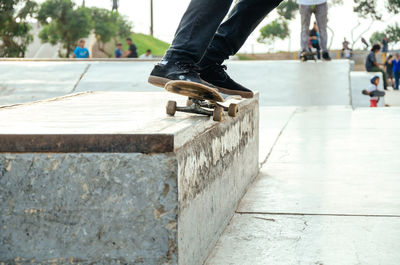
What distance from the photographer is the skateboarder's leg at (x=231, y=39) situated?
3.23 m

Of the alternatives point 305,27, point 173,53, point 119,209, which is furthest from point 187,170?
point 305,27

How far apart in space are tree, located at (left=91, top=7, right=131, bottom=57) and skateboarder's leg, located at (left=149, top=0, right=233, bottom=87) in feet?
142

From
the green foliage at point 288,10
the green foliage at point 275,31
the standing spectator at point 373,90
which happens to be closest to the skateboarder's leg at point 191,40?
the standing spectator at point 373,90

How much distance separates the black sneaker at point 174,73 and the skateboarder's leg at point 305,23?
943cm

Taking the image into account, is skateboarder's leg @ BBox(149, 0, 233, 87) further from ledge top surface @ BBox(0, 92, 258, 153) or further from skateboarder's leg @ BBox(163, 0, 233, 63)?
ledge top surface @ BBox(0, 92, 258, 153)

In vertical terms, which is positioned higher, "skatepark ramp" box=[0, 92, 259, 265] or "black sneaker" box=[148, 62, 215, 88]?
"black sneaker" box=[148, 62, 215, 88]

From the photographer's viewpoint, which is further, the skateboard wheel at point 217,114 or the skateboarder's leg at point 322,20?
the skateboarder's leg at point 322,20

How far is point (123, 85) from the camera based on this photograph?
10234 mm

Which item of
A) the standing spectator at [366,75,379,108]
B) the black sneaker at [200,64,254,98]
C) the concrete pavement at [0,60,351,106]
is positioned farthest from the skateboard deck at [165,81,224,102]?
the standing spectator at [366,75,379,108]

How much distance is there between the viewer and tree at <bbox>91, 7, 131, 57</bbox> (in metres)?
45.9

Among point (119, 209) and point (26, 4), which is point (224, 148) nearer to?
point (119, 209)

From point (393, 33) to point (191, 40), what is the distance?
70.8m

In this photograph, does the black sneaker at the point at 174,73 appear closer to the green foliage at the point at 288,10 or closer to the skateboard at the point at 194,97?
the skateboard at the point at 194,97

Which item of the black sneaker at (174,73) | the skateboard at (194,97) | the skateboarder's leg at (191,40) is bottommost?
the skateboard at (194,97)
